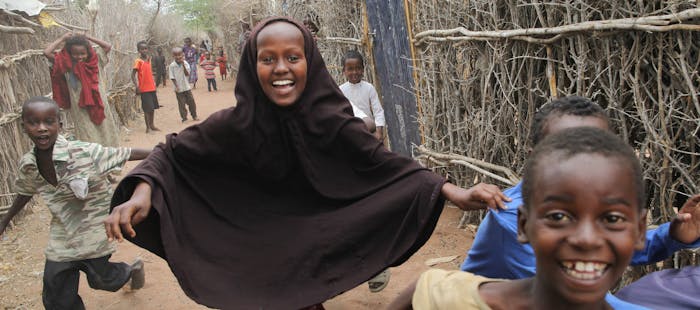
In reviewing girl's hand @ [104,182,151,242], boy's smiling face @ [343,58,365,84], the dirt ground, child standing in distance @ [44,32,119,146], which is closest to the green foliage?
child standing in distance @ [44,32,119,146]

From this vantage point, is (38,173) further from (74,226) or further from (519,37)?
(519,37)

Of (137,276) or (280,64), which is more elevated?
(280,64)

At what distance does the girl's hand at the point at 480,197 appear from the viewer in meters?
2.11

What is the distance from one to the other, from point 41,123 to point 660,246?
3.46 meters

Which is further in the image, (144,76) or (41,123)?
(144,76)

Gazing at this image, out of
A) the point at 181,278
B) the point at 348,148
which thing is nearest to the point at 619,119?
the point at 348,148

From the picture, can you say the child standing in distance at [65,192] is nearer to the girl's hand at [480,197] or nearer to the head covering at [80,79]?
the girl's hand at [480,197]

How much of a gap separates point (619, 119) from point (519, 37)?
39.9 inches

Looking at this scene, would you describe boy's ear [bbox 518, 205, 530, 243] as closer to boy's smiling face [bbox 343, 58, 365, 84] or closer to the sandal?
the sandal

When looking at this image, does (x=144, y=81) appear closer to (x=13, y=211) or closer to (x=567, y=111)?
(x=13, y=211)

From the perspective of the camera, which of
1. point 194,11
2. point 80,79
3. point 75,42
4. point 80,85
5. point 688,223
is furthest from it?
point 194,11

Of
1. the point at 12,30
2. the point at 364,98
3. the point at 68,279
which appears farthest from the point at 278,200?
the point at 12,30

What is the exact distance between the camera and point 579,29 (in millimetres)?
3439

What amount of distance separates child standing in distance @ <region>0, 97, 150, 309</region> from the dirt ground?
96cm
